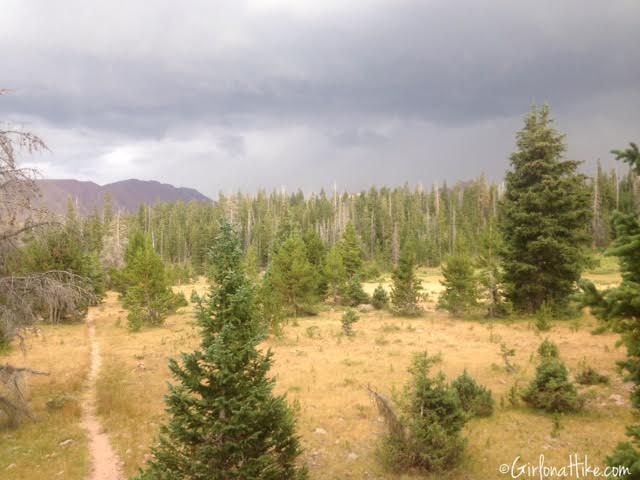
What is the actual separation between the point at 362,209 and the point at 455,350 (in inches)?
3964

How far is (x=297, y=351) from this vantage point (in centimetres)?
2117

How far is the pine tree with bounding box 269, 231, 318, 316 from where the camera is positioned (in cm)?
3250

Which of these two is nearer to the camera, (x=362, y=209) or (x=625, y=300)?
(x=625, y=300)

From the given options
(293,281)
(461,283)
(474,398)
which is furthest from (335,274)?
(474,398)

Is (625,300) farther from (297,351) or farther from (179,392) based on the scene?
(297,351)

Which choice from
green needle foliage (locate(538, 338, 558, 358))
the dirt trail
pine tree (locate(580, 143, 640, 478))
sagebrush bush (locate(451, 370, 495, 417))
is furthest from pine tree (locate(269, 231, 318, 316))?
pine tree (locate(580, 143, 640, 478))

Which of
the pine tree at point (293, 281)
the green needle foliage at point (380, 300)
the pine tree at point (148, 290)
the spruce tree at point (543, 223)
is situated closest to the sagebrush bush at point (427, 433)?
the spruce tree at point (543, 223)

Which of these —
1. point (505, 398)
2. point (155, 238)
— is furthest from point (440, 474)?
point (155, 238)

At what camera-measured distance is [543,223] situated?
24.6m

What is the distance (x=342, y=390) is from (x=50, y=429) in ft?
31.3

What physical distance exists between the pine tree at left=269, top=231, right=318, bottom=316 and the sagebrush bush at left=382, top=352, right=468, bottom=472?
2263 cm

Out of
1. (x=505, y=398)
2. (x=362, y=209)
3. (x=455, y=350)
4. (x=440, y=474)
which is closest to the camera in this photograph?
(x=440, y=474)

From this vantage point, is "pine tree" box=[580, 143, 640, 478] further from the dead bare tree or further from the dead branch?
the dead bare tree

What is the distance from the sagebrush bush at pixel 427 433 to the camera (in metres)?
9.50
